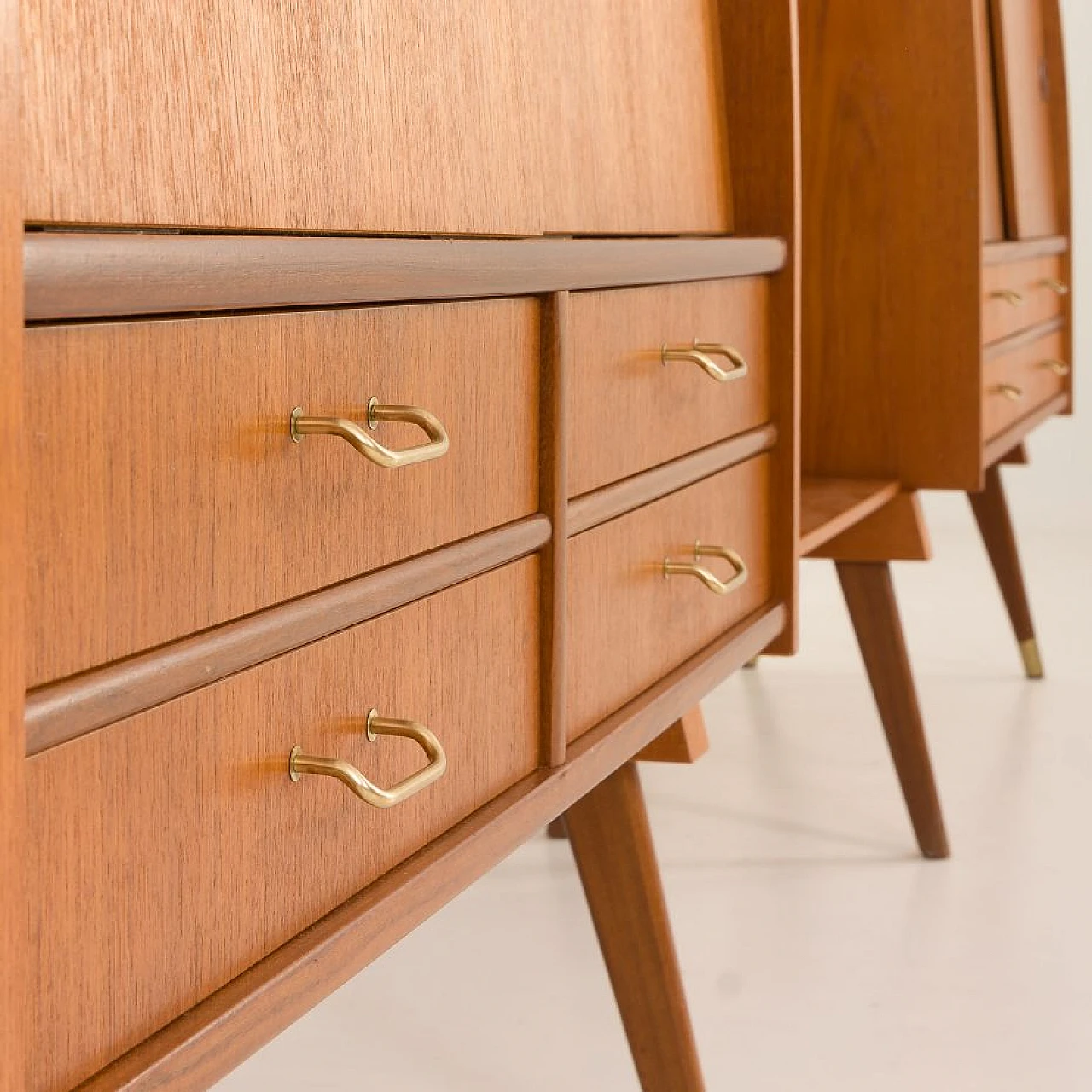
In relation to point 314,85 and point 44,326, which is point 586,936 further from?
point 44,326

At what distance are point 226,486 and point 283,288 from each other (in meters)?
0.07

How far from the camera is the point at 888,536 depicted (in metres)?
1.75

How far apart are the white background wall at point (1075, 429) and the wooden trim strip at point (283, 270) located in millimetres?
3482

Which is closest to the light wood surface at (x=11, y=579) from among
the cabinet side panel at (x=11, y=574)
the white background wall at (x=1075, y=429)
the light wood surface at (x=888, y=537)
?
the cabinet side panel at (x=11, y=574)

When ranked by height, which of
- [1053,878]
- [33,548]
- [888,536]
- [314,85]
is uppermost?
[314,85]

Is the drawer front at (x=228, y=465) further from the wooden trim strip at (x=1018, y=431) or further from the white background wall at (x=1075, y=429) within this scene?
the white background wall at (x=1075, y=429)

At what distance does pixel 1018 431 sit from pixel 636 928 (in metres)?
1.09

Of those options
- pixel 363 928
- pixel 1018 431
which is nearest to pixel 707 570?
pixel 363 928

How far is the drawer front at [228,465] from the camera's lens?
0.43 m

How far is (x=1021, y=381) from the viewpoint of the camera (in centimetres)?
205

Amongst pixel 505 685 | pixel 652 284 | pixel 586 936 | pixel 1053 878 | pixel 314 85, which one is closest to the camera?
Result: pixel 314 85

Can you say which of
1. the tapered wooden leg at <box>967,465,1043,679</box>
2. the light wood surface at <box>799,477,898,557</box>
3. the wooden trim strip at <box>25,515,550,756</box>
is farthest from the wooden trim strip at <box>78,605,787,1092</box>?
the tapered wooden leg at <box>967,465,1043,679</box>

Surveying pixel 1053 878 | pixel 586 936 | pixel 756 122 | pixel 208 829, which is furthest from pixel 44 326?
pixel 1053 878

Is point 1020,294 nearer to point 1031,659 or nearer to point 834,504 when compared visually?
point 834,504
